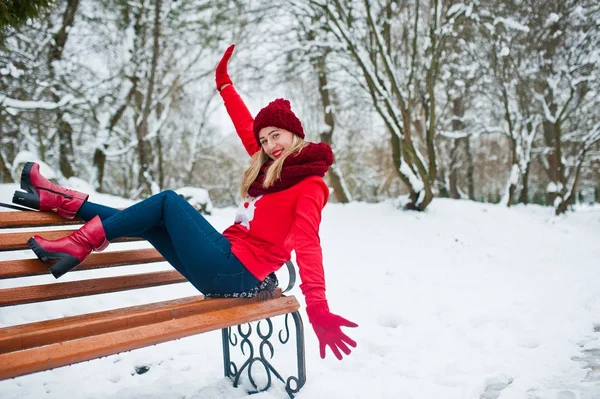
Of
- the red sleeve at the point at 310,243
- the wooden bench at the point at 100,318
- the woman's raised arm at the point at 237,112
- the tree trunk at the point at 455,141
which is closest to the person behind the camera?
the wooden bench at the point at 100,318

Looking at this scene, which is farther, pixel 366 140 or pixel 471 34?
pixel 366 140

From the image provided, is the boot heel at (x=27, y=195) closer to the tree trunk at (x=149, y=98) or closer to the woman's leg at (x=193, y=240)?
the woman's leg at (x=193, y=240)

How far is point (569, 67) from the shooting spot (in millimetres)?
12070

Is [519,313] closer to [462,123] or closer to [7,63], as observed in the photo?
[7,63]

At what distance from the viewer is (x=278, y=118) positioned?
7.48 ft

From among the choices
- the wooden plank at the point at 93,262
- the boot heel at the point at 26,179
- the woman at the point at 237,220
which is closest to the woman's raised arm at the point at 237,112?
the woman at the point at 237,220

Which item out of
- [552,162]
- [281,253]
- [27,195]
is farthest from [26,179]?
[552,162]

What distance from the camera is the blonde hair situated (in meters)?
2.14

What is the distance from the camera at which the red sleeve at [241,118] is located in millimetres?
2783

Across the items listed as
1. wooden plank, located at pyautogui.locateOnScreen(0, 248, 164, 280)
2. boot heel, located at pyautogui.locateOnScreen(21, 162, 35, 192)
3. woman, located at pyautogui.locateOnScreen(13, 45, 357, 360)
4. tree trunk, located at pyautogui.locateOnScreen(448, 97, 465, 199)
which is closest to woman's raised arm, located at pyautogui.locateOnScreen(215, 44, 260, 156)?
woman, located at pyautogui.locateOnScreen(13, 45, 357, 360)

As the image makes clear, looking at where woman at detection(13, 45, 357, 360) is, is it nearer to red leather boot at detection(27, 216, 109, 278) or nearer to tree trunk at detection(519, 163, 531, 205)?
red leather boot at detection(27, 216, 109, 278)

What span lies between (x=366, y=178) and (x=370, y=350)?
24.8m

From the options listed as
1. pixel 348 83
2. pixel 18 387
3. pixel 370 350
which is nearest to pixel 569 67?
pixel 348 83

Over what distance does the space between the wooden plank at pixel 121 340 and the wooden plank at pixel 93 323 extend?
131mm
